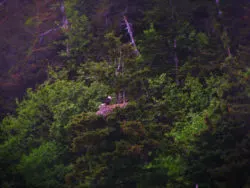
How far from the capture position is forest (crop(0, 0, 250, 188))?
13445mm

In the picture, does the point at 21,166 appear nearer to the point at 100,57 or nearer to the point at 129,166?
the point at 129,166

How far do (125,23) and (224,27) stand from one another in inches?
238

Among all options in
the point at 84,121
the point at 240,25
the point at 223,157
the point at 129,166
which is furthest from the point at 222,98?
the point at 240,25

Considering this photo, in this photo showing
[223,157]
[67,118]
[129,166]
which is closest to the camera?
[223,157]

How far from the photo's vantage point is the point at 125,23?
23.0 meters

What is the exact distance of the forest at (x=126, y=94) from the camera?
13.4 m

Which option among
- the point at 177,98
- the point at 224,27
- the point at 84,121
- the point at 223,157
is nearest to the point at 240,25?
the point at 224,27

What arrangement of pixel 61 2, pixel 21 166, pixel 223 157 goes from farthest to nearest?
pixel 61 2
pixel 21 166
pixel 223 157

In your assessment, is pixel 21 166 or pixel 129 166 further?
pixel 21 166

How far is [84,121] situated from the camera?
13.3m

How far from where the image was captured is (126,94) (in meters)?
15.7

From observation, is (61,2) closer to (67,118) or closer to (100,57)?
(100,57)

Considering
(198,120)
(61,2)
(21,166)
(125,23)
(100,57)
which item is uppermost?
(61,2)

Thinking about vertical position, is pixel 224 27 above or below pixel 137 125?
above
